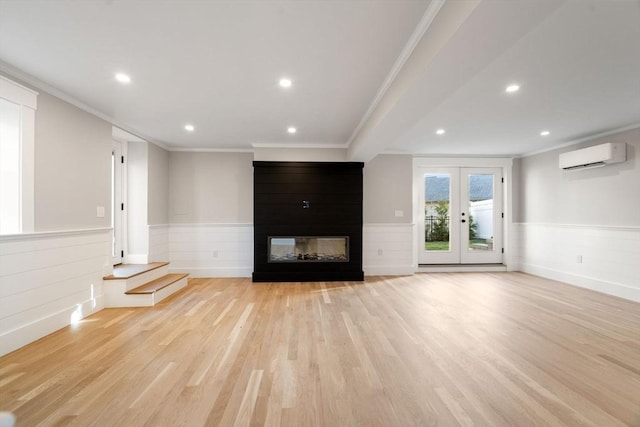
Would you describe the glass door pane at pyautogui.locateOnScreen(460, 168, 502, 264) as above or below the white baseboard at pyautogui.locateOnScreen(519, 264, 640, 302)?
above

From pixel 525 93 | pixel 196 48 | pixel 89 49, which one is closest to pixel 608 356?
pixel 525 93

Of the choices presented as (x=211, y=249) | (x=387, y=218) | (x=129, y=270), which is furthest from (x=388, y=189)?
(x=129, y=270)

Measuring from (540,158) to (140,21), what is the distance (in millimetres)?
6670

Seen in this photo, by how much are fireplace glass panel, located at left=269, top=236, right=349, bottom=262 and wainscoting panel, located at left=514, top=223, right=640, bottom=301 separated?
12.6ft

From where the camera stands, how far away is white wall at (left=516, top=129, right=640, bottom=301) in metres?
4.09

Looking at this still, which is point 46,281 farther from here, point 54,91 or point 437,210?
point 437,210

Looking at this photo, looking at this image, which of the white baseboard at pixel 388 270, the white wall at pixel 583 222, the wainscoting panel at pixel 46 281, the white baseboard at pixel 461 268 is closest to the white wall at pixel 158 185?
the wainscoting panel at pixel 46 281

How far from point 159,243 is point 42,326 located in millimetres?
2417

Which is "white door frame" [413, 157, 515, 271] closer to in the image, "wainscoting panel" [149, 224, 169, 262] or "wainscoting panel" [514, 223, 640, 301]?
"wainscoting panel" [514, 223, 640, 301]

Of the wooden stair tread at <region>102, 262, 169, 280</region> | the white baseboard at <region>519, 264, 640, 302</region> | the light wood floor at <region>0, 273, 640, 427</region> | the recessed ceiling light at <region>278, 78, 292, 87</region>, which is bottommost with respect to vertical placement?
the light wood floor at <region>0, 273, 640, 427</region>

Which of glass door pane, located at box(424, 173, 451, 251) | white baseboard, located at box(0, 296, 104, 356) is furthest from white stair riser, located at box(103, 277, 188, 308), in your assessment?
glass door pane, located at box(424, 173, 451, 251)

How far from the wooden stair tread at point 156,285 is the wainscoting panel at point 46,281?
0.39 metres

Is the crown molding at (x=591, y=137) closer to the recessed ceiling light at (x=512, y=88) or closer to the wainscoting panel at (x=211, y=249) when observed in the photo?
the recessed ceiling light at (x=512, y=88)

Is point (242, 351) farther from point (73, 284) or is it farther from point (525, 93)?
point (525, 93)
